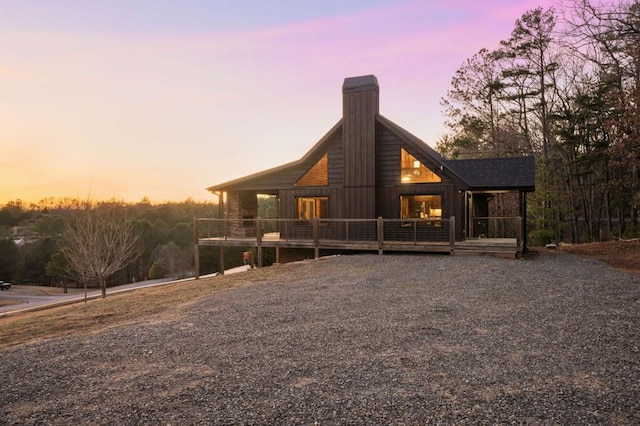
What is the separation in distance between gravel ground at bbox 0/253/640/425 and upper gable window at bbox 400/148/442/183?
8.91 meters

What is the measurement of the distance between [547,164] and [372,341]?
28.2 meters

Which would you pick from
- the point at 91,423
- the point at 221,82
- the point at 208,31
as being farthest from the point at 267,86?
the point at 91,423

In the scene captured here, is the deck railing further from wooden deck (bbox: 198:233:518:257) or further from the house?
wooden deck (bbox: 198:233:518:257)

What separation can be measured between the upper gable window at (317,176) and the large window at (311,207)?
70cm

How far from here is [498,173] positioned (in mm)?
17609

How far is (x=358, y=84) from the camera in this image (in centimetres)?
1788

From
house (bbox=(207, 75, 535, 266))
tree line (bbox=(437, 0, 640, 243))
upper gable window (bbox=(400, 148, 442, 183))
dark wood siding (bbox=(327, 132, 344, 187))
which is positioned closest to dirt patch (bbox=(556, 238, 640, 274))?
tree line (bbox=(437, 0, 640, 243))

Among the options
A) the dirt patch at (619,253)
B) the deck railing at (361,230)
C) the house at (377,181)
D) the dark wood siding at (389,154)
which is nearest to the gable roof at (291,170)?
the house at (377,181)

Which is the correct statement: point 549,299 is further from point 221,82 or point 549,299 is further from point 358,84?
point 221,82

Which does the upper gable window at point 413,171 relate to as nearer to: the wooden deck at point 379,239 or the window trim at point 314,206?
the wooden deck at point 379,239

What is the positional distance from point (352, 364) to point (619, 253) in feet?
57.7

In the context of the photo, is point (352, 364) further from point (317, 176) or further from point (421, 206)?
point (317, 176)

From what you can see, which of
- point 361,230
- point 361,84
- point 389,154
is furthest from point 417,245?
point 361,84

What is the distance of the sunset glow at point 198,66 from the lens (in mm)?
16281
